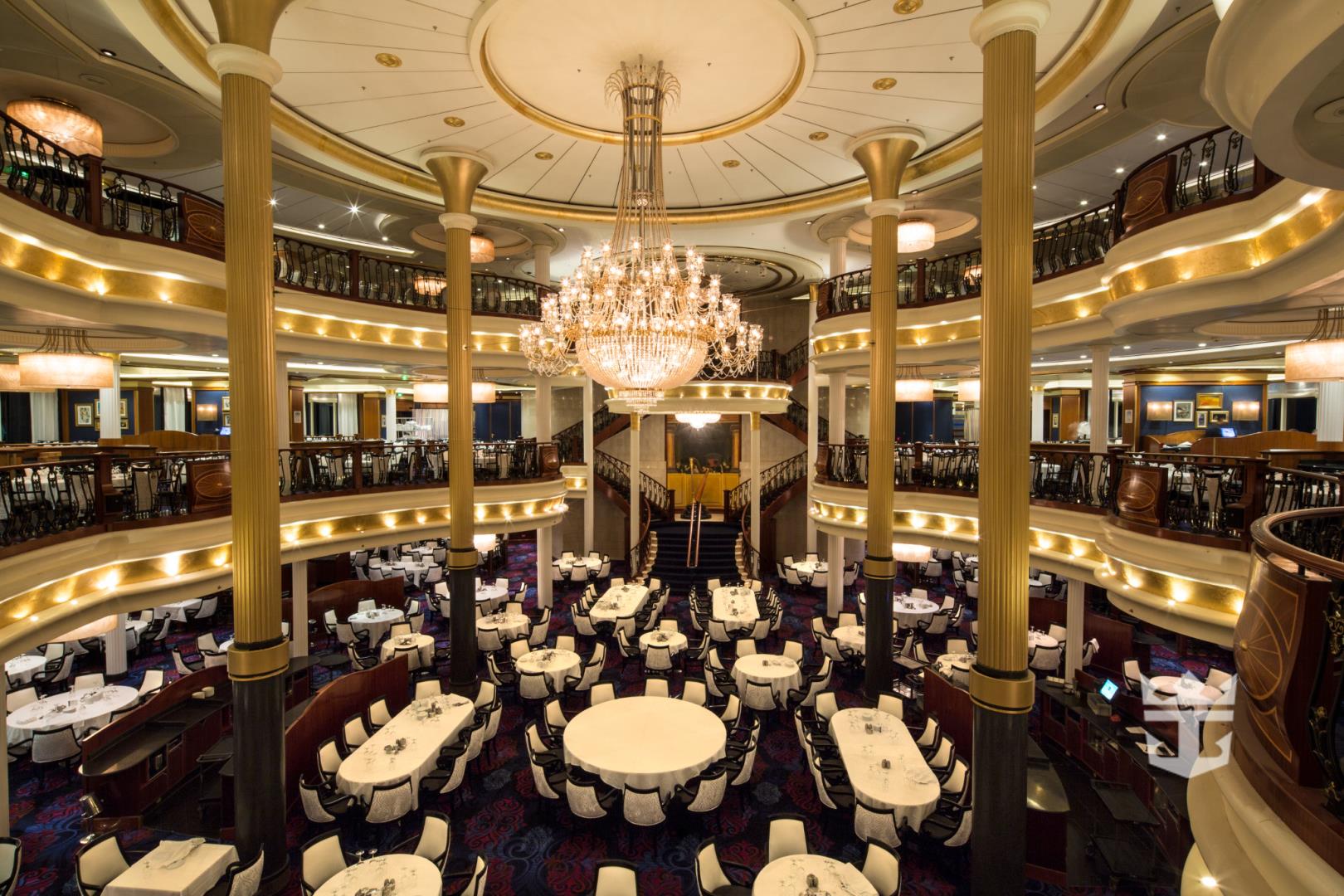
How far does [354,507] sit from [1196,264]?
11.3 m

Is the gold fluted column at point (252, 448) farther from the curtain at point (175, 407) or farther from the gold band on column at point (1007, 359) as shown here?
the curtain at point (175, 407)

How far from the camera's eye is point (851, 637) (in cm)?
1100

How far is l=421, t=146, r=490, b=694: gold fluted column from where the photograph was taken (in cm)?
984

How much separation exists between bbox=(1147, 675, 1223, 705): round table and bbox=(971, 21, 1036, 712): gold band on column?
6.46m

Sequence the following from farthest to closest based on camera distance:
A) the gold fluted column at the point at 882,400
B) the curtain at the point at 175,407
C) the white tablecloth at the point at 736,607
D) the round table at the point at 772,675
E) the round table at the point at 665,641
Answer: the curtain at the point at 175,407 < the white tablecloth at the point at 736,607 < the round table at the point at 665,641 < the round table at the point at 772,675 < the gold fluted column at the point at 882,400

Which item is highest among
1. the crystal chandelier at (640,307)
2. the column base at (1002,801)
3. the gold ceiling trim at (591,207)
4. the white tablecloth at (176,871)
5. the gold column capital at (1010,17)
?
the gold ceiling trim at (591,207)

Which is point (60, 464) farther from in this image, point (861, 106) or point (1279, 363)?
point (1279, 363)

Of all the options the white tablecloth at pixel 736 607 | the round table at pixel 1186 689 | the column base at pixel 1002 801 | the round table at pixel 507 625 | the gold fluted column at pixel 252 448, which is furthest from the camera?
the white tablecloth at pixel 736 607

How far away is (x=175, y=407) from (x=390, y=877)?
2289 centimetres

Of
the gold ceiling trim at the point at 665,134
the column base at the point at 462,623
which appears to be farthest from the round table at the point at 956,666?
the gold ceiling trim at the point at 665,134

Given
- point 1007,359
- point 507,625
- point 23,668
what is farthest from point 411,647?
point 1007,359

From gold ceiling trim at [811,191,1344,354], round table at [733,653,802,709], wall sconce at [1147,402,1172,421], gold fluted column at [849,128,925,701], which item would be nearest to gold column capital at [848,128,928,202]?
gold fluted column at [849,128,925,701]

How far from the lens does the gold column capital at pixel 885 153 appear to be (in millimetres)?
8641

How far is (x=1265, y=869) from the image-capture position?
2.41m
